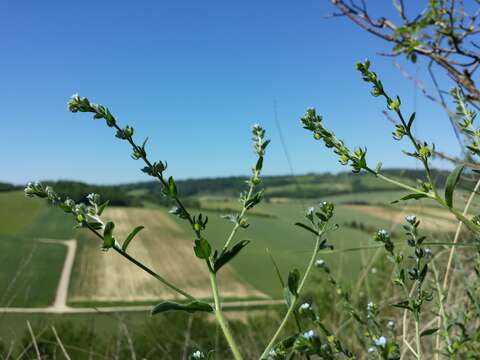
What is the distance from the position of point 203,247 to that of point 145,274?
54.4 m

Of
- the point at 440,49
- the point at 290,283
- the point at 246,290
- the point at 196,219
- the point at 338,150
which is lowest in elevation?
the point at 246,290

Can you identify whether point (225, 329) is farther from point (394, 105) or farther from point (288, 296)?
point (394, 105)

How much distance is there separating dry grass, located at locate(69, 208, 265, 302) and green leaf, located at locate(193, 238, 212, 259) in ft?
140

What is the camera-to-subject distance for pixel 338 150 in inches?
49.1

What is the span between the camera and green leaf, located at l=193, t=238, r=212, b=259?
1.05 m

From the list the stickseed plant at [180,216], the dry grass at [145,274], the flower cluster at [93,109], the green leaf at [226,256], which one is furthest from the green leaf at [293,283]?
the dry grass at [145,274]

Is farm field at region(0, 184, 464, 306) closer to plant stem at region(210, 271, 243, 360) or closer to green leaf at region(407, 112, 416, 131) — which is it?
green leaf at region(407, 112, 416, 131)

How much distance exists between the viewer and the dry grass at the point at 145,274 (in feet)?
155

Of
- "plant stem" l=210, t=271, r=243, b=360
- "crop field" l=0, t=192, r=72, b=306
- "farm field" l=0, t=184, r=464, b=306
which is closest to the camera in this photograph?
"plant stem" l=210, t=271, r=243, b=360

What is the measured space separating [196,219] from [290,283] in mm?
267

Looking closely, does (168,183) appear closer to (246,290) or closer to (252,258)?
(246,290)

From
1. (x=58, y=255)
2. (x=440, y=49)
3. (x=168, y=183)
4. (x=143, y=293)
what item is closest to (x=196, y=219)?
(x=168, y=183)

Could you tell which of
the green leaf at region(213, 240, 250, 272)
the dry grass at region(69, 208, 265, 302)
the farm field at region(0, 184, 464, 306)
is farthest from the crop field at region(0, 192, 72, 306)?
the green leaf at region(213, 240, 250, 272)

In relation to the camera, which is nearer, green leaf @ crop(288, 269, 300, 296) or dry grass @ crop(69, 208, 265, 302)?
green leaf @ crop(288, 269, 300, 296)
